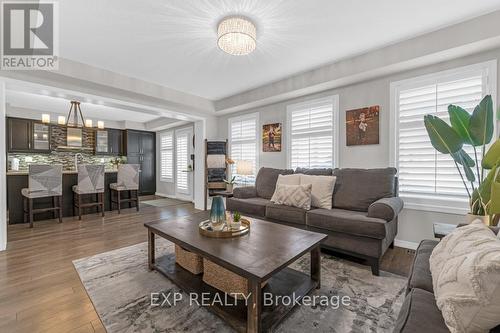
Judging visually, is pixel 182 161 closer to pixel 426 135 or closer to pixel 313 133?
pixel 313 133

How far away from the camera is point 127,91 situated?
3.76 metres

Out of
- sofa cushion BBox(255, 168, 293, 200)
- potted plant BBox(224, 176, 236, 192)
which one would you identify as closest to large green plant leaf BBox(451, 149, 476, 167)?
sofa cushion BBox(255, 168, 293, 200)

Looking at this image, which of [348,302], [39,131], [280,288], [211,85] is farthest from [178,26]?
[39,131]

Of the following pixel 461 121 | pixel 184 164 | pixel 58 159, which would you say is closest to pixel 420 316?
pixel 461 121

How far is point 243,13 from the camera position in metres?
2.20

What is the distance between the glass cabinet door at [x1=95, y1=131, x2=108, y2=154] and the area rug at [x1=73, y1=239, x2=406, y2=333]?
5.43 metres

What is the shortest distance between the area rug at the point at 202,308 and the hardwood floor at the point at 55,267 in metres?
0.12

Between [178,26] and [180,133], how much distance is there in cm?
475

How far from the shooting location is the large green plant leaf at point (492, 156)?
174 cm

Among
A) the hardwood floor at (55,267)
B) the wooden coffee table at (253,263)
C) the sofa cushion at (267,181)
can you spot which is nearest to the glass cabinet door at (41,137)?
the hardwood floor at (55,267)

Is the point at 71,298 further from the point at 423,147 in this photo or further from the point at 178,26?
the point at 423,147

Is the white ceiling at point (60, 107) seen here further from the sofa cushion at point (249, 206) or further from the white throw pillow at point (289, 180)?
the white throw pillow at point (289, 180)

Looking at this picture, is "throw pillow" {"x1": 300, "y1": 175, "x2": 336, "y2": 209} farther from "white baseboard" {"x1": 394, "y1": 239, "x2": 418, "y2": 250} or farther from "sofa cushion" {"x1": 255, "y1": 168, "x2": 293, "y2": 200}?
"white baseboard" {"x1": 394, "y1": 239, "x2": 418, "y2": 250}

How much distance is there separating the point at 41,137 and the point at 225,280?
699cm
